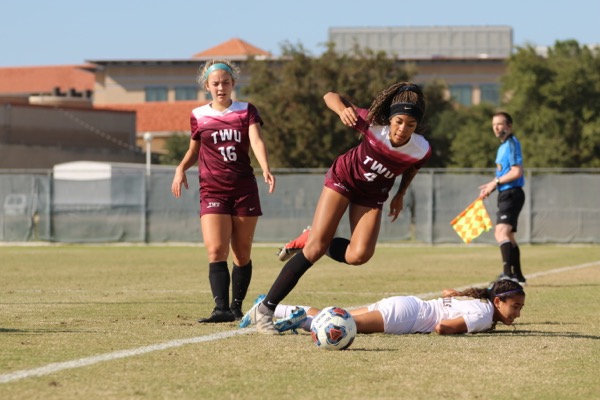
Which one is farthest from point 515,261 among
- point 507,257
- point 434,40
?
point 434,40

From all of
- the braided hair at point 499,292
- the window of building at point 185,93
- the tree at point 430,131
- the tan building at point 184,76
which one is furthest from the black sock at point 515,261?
the window of building at point 185,93

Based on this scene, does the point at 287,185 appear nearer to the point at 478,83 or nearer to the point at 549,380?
the point at 549,380

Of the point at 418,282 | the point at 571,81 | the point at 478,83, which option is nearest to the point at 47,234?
the point at 418,282

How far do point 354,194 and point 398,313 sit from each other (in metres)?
0.90

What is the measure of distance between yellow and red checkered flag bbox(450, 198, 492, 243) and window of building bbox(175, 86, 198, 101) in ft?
308

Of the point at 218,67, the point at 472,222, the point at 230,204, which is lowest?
the point at 472,222

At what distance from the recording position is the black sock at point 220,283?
9781mm

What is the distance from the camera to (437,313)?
8805mm

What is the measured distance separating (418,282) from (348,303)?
12.9 feet

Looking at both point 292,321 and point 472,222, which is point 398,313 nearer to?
point 292,321

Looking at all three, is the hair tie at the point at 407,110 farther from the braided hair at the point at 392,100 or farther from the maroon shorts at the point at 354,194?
the maroon shorts at the point at 354,194

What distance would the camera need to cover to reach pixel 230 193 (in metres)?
9.92

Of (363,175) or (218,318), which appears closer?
(363,175)

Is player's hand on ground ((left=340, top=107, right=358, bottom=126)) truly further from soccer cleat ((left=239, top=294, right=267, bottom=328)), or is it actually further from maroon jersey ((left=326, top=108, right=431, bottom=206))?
soccer cleat ((left=239, top=294, right=267, bottom=328))
